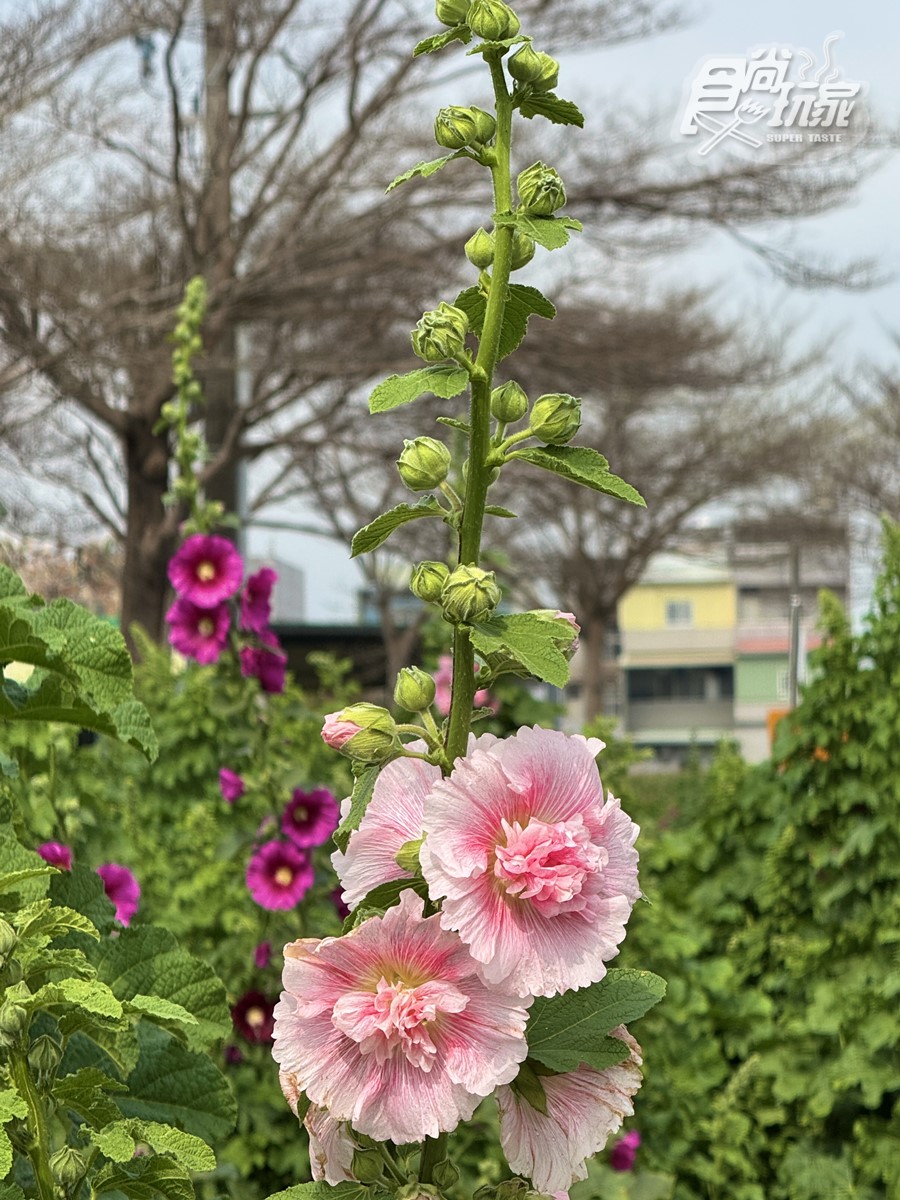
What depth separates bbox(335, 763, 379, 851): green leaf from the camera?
0.90 metres

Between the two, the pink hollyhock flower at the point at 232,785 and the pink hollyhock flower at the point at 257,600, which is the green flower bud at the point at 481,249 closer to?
the pink hollyhock flower at the point at 257,600

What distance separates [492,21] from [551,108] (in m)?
0.09

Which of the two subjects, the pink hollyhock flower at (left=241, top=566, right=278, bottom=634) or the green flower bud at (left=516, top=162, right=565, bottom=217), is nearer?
the green flower bud at (left=516, top=162, right=565, bottom=217)

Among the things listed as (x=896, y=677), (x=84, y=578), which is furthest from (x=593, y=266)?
(x=896, y=677)

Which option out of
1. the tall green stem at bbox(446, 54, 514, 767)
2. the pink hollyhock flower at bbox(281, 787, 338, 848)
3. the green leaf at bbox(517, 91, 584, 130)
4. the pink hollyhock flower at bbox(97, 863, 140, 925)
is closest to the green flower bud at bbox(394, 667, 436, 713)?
the tall green stem at bbox(446, 54, 514, 767)

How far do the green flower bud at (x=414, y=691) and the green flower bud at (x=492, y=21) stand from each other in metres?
0.45

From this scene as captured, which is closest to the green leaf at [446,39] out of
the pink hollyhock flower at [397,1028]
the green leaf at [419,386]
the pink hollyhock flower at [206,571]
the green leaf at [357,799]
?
the green leaf at [419,386]

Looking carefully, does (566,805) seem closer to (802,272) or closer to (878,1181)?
(878,1181)

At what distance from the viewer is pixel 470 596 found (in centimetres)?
88

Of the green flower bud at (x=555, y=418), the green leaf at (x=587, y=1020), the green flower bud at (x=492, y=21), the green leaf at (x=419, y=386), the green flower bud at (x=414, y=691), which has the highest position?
the green flower bud at (x=492, y=21)

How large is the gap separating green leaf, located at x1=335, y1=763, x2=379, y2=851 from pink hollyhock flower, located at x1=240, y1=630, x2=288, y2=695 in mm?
2300

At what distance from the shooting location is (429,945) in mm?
858

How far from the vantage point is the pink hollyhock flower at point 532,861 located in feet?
2.73

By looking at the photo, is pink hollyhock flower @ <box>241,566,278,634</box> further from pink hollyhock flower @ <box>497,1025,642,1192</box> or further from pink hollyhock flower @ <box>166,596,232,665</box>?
pink hollyhock flower @ <box>497,1025,642,1192</box>
